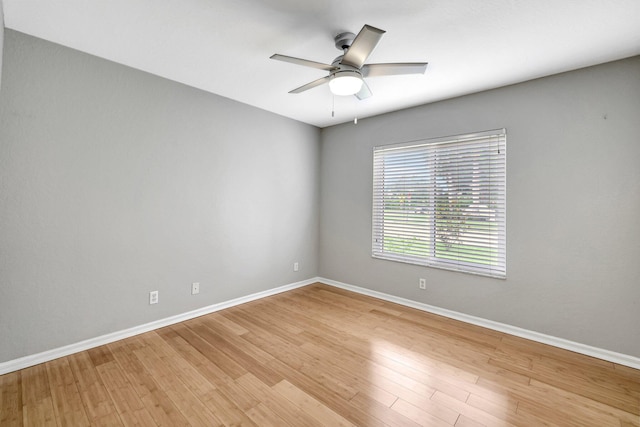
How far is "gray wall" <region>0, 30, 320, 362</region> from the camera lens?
6.76 ft

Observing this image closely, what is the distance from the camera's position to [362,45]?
5.60ft

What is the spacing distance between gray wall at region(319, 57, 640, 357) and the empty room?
0.01 metres

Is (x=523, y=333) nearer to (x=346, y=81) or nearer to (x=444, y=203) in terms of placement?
(x=444, y=203)

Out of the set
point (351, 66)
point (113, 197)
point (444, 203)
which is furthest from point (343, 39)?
point (113, 197)

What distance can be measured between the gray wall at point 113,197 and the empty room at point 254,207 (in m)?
0.02

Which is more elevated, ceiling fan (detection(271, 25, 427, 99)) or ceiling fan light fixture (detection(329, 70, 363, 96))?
ceiling fan (detection(271, 25, 427, 99))

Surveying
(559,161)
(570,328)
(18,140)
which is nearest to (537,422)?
(570,328)

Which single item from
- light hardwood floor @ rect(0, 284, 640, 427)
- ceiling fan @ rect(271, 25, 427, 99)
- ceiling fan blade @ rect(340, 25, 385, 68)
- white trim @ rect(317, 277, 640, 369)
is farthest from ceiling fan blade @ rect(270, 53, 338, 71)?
white trim @ rect(317, 277, 640, 369)

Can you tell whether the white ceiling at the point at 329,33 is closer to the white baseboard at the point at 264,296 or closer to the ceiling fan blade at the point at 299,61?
the ceiling fan blade at the point at 299,61

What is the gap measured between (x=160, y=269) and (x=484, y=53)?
3585mm

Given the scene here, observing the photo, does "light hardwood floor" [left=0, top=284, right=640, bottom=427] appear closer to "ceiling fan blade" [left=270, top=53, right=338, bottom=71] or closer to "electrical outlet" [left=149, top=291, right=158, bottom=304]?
"electrical outlet" [left=149, top=291, right=158, bottom=304]

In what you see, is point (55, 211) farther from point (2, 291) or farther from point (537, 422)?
point (537, 422)

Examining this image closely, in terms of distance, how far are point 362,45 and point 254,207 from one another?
2.45 meters

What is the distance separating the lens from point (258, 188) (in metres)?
3.67
